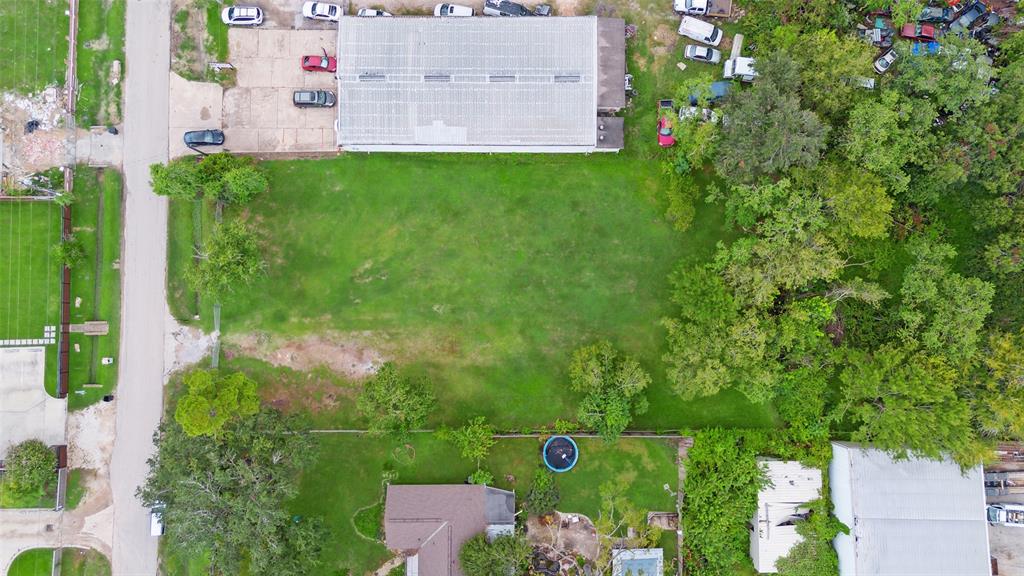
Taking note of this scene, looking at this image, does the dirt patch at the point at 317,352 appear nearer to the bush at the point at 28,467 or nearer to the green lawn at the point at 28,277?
the green lawn at the point at 28,277

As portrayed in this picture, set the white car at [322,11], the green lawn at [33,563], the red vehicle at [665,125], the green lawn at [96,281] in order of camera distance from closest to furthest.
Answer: the green lawn at [33,563] → the red vehicle at [665,125] → the green lawn at [96,281] → the white car at [322,11]

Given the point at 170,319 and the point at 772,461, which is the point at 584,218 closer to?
the point at 772,461

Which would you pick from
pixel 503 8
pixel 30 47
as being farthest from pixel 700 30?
pixel 30 47

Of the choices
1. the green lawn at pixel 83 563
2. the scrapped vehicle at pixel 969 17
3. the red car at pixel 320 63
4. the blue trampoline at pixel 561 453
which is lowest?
the green lawn at pixel 83 563

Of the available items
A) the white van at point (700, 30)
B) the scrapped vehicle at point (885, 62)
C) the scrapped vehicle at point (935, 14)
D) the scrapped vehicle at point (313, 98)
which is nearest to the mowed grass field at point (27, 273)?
the scrapped vehicle at point (313, 98)

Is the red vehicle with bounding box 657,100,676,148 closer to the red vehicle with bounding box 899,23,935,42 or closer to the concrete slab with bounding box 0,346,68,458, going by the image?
the red vehicle with bounding box 899,23,935,42

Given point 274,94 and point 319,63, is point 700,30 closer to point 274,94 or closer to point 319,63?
point 319,63

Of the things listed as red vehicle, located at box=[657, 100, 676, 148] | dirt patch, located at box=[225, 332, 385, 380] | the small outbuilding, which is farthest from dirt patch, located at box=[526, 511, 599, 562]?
red vehicle, located at box=[657, 100, 676, 148]
